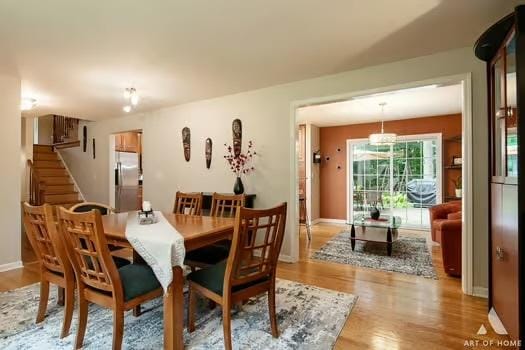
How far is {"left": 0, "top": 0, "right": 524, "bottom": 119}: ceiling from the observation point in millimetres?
2074

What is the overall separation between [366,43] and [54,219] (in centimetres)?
293

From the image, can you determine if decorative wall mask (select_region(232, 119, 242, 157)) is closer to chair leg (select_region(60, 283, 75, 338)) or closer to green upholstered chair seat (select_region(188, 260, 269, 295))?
green upholstered chair seat (select_region(188, 260, 269, 295))

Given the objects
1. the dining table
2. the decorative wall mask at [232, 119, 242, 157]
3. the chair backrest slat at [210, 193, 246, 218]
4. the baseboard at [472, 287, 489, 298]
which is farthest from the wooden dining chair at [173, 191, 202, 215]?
the baseboard at [472, 287, 489, 298]

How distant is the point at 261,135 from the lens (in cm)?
405

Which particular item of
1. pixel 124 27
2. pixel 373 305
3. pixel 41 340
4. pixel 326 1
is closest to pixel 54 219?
pixel 41 340

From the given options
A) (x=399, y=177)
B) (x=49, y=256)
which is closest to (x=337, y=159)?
(x=399, y=177)

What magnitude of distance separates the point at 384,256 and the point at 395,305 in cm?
157

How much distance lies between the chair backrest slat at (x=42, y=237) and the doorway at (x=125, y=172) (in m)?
3.84

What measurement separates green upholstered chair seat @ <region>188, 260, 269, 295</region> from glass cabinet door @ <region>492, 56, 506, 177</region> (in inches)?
73.5

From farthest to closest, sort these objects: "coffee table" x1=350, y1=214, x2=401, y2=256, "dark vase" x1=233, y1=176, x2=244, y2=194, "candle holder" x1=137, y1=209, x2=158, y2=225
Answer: "coffee table" x1=350, y1=214, x2=401, y2=256 → "dark vase" x1=233, y1=176, x2=244, y2=194 → "candle holder" x1=137, y1=209, x2=158, y2=225

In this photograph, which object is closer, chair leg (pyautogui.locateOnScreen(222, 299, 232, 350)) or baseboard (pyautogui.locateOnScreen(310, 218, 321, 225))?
chair leg (pyautogui.locateOnScreen(222, 299, 232, 350))

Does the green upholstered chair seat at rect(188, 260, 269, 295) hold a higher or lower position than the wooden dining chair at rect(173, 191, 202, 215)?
lower

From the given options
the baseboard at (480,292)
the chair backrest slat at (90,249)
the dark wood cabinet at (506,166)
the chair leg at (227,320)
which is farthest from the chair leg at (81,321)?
the baseboard at (480,292)

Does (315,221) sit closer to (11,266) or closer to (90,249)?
(11,266)
